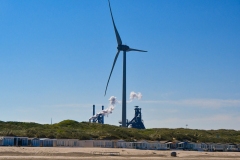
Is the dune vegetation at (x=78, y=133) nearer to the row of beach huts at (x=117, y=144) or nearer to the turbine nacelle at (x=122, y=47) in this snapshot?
the row of beach huts at (x=117, y=144)

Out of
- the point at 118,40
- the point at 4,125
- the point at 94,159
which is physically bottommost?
the point at 94,159

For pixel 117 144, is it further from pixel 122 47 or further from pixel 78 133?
Result: pixel 122 47

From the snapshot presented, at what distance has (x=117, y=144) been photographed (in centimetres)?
6831

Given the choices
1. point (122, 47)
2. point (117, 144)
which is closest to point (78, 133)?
point (117, 144)

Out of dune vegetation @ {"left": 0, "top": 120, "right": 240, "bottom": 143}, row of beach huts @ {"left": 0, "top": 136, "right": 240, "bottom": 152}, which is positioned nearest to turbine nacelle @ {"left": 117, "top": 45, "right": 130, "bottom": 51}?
dune vegetation @ {"left": 0, "top": 120, "right": 240, "bottom": 143}

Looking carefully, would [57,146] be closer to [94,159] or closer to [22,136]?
[22,136]

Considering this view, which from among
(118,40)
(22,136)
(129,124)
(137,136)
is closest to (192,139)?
(137,136)

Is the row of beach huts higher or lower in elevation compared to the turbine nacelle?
lower

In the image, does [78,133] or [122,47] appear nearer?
[78,133]

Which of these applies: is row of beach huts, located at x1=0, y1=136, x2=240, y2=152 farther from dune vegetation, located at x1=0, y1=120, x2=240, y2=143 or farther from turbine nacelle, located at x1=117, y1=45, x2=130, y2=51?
turbine nacelle, located at x1=117, y1=45, x2=130, y2=51

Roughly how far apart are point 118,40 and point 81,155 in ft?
248

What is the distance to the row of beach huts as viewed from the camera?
60.6 meters

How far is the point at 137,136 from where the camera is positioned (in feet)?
262

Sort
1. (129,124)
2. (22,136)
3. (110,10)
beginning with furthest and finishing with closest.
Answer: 1. (129,124)
2. (110,10)
3. (22,136)
